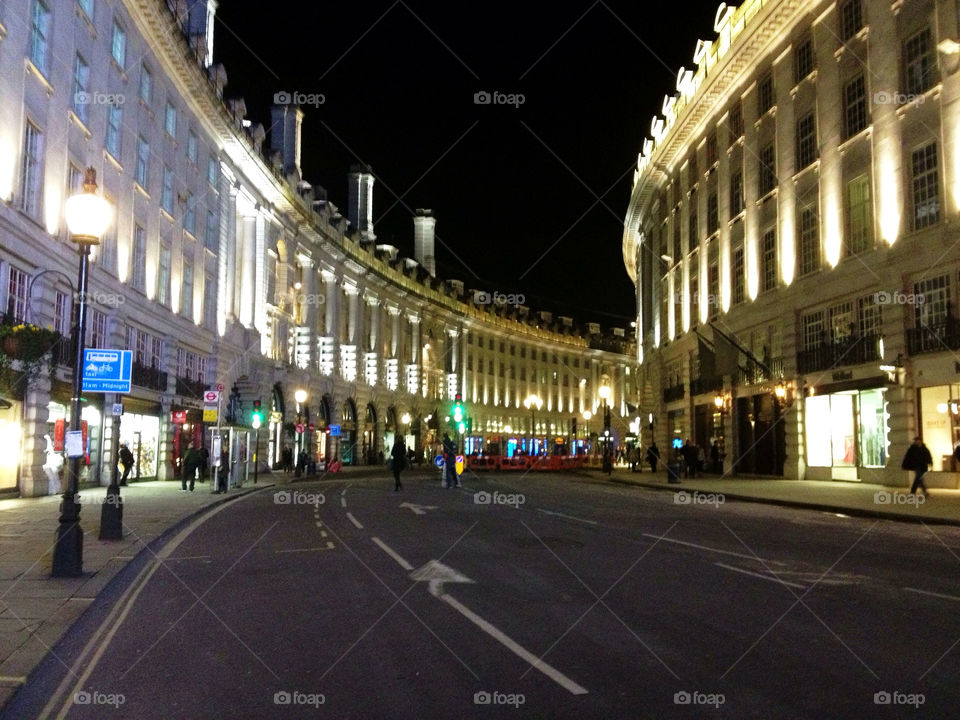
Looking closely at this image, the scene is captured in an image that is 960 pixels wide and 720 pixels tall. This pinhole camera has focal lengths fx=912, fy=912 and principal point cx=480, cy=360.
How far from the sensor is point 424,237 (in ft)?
318

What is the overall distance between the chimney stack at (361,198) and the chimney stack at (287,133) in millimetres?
15989

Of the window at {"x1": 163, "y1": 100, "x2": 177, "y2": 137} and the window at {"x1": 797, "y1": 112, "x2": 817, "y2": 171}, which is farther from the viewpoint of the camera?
the window at {"x1": 163, "y1": 100, "x2": 177, "y2": 137}

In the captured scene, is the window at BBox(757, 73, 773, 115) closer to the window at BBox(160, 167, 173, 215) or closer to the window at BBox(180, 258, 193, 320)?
the window at BBox(160, 167, 173, 215)

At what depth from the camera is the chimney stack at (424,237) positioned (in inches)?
3784

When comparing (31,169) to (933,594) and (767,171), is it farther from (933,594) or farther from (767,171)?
(767,171)

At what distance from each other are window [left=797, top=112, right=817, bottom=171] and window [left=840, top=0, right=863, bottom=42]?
131 inches

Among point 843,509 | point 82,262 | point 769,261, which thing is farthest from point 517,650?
point 769,261

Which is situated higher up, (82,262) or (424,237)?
(424,237)

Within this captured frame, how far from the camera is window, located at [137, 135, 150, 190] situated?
34906 mm

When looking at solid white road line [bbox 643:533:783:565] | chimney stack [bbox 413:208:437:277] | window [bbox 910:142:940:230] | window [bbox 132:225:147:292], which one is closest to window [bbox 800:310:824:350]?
window [bbox 910:142:940:230]

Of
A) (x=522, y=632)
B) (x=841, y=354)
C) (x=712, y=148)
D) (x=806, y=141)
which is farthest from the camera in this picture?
(x=712, y=148)

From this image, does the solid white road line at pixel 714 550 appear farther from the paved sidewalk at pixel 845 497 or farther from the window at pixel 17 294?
the window at pixel 17 294

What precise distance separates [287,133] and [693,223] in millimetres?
30726

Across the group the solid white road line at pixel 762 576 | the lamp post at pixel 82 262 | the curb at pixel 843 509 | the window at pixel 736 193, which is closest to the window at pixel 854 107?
the window at pixel 736 193
